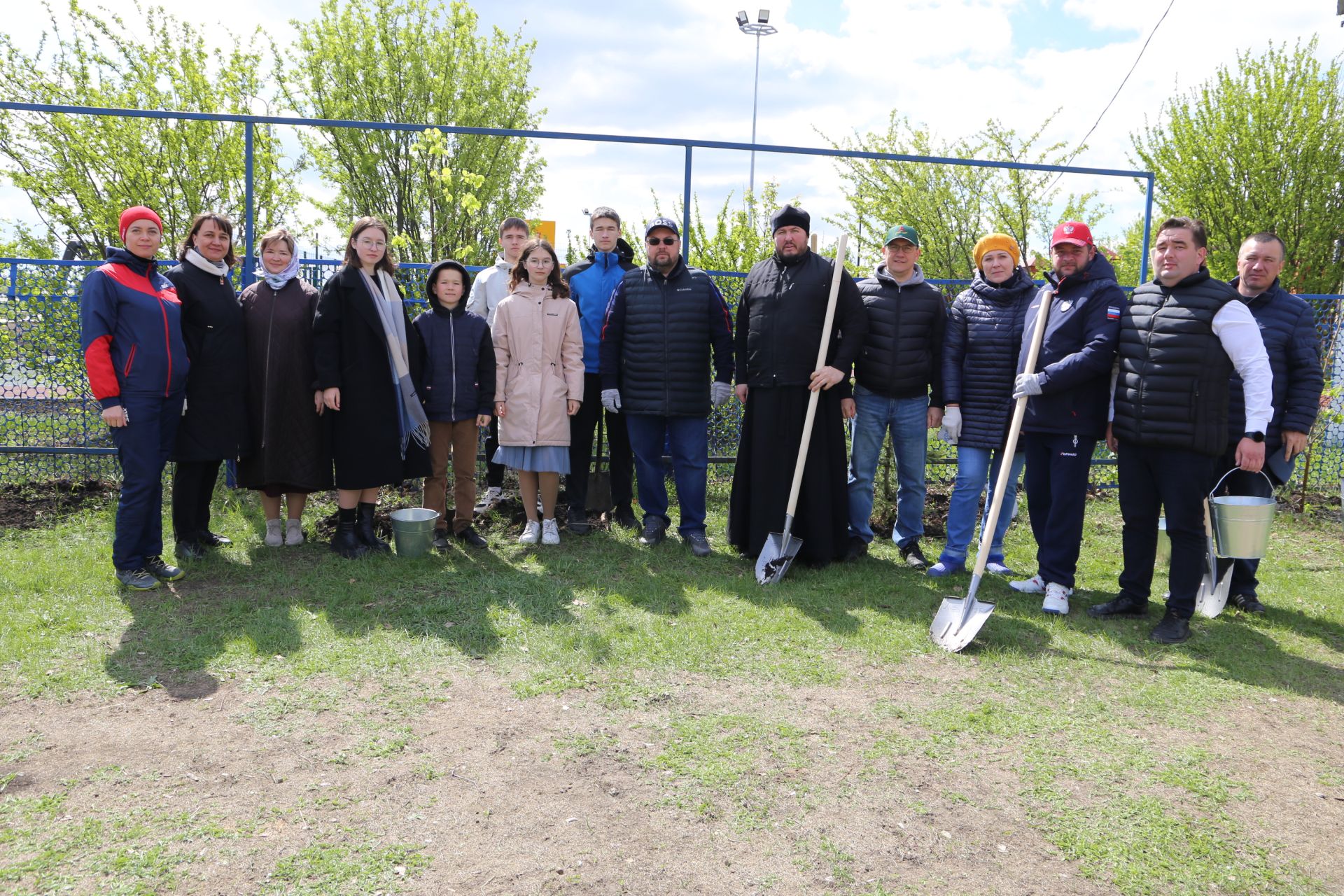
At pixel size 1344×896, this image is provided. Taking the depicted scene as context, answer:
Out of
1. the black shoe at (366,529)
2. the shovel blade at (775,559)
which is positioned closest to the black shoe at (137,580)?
the black shoe at (366,529)

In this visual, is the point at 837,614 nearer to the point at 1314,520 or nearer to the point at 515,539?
the point at 515,539

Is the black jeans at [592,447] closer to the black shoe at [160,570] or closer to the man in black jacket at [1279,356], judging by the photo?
the black shoe at [160,570]

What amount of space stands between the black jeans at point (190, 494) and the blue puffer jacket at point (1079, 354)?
180 inches

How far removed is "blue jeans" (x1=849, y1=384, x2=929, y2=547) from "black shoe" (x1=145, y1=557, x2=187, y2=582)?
3861 mm

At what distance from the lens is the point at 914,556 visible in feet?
18.6

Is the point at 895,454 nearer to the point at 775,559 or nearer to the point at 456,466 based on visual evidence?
the point at 775,559

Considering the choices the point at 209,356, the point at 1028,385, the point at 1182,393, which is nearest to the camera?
the point at 1182,393

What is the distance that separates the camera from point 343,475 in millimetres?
5418

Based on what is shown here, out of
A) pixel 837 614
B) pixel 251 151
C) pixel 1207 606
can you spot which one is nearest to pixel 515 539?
pixel 837 614

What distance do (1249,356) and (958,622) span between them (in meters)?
1.73

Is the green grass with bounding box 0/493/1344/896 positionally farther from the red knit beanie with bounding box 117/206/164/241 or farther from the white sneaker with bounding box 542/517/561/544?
the red knit beanie with bounding box 117/206/164/241

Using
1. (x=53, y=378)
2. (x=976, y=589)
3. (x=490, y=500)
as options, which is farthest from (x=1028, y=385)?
(x=53, y=378)

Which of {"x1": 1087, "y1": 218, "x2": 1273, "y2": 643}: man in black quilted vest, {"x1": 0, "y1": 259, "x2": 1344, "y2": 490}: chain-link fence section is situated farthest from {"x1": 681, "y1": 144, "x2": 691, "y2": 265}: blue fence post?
{"x1": 1087, "y1": 218, "x2": 1273, "y2": 643}: man in black quilted vest

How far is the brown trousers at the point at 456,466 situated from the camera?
19.0ft
